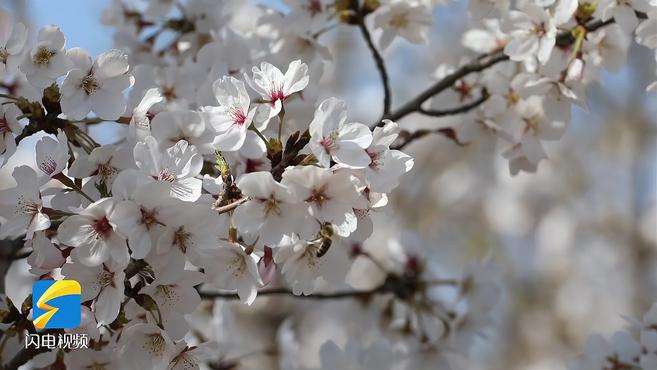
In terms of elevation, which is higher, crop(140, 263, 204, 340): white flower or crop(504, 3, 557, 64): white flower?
crop(504, 3, 557, 64): white flower

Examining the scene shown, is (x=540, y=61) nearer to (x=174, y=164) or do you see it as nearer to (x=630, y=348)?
(x=630, y=348)

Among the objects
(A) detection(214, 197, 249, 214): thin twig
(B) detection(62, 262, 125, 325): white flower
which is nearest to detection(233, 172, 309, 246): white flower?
(A) detection(214, 197, 249, 214): thin twig

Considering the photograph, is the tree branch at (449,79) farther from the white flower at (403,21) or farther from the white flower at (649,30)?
the white flower at (649,30)

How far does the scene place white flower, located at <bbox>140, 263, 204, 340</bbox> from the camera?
1.22 m

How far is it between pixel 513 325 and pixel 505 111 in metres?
5.48

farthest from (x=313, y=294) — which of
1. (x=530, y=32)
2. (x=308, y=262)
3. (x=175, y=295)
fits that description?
(x=530, y=32)

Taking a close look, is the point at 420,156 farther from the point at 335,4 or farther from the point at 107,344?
the point at 107,344

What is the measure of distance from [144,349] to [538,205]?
254 inches

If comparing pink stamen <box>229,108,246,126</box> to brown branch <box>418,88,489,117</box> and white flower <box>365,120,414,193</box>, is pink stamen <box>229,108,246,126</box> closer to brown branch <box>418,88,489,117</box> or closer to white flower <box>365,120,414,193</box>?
white flower <box>365,120,414,193</box>

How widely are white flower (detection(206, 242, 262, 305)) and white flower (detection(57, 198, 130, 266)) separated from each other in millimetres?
144

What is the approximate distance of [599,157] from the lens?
24.4 ft

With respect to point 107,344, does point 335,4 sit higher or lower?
higher

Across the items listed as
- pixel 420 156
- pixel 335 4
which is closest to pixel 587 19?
pixel 335 4

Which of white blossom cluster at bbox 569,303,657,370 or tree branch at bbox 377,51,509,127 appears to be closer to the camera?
white blossom cluster at bbox 569,303,657,370
